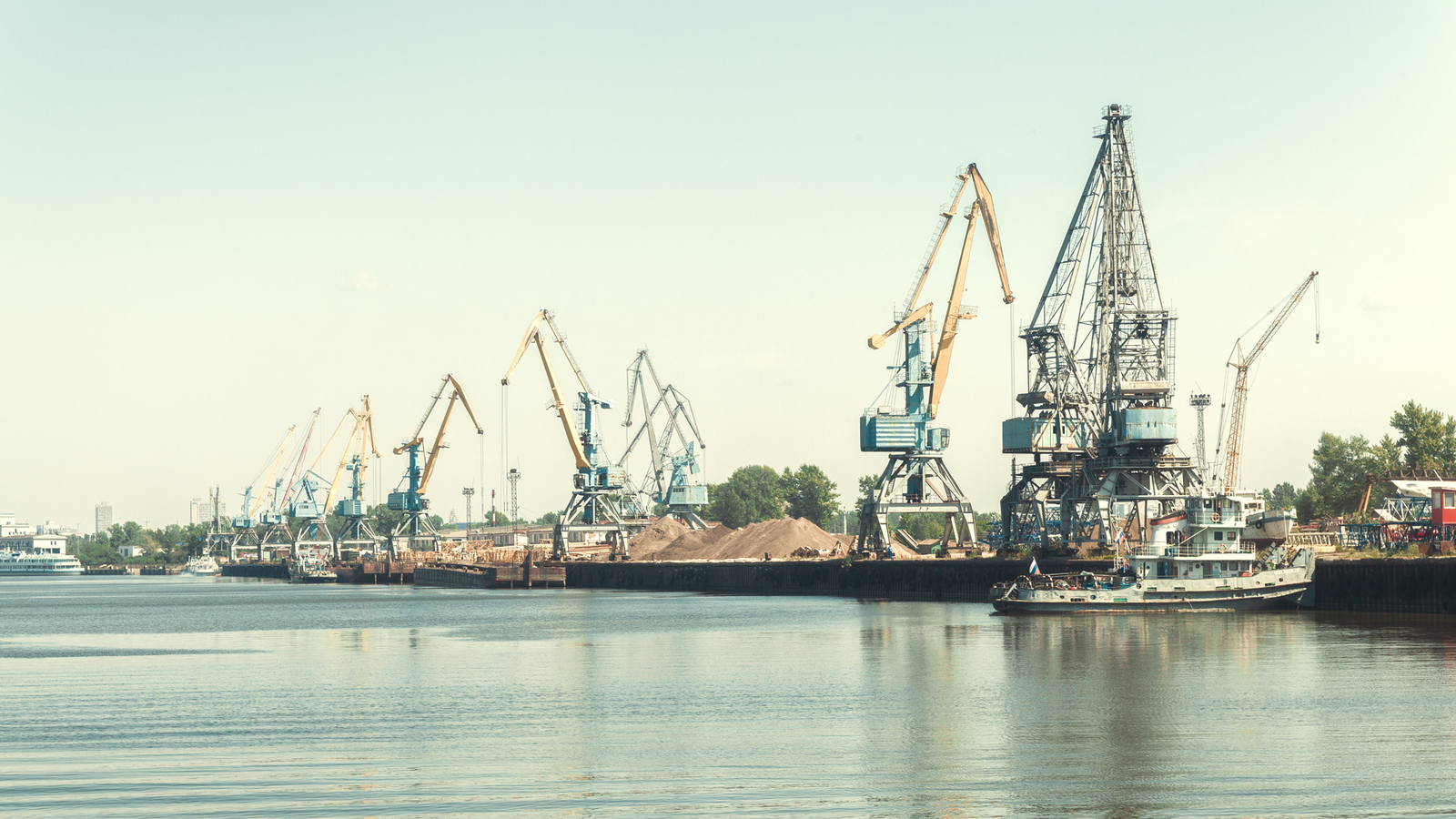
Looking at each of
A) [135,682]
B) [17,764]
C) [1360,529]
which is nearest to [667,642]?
[135,682]

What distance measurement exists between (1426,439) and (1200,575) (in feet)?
223

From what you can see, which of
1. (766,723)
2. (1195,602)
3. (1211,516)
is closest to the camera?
(766,723)

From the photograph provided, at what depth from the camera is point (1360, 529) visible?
9488 cm

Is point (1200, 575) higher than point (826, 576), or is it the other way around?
point (1200, 575)

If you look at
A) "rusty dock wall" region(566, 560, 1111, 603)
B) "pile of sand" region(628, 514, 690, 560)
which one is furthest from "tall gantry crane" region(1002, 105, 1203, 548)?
"pile of sand" region(628, 514, 690, 560)

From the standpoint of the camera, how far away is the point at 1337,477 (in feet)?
556

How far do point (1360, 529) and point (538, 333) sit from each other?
122202 mm

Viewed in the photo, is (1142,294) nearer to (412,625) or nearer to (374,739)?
(412,625)

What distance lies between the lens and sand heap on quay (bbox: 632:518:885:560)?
17288 centimetres

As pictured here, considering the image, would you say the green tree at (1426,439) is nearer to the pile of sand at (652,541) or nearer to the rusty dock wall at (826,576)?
the rusty dock wall at (826,576)

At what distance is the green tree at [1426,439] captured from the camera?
13638 cm

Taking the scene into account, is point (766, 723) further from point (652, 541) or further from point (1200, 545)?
point (652, 541)

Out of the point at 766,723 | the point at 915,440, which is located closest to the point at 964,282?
the point at 915,440

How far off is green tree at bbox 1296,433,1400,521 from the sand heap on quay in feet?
187
